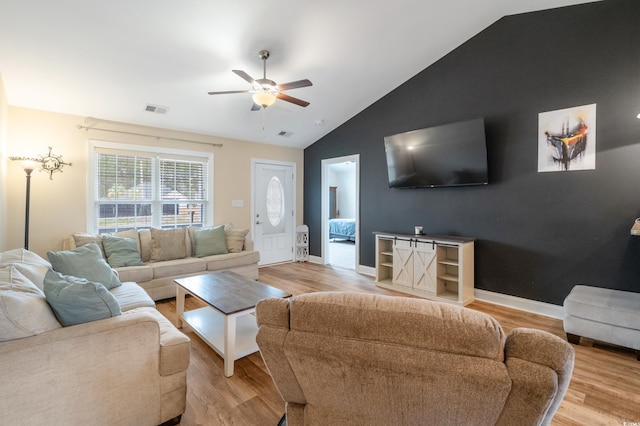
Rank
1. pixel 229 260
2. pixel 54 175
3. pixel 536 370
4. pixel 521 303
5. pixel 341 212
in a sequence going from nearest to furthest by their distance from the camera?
pixel 536 370, pixel 521 303, pixel 54 175, pixel 229 260, pixel 341 212

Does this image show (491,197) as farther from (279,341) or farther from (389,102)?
(279,341)

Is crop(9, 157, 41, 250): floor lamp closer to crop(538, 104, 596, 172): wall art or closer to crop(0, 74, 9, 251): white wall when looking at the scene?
crop(0, 74, 9, 251): white wall

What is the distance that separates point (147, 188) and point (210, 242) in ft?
4.36

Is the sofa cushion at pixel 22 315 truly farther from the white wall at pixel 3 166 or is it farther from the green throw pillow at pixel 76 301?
the white wall at pixel 3 166

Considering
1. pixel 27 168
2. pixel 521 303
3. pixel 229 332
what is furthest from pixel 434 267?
pixel 27 168

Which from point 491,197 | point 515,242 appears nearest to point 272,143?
point 491,197

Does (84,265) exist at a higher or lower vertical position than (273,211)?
lower

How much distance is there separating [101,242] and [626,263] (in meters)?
5.98

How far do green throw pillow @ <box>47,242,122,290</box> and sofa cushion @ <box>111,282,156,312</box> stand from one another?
121 millimetres

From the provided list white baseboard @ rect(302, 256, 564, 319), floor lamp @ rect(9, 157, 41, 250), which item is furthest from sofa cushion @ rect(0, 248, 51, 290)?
white baseboard @ rect(302, 256, 564, 319)

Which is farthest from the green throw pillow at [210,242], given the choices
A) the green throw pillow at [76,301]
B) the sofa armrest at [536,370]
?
the sofa armrest at [536,370]

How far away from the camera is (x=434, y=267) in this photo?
3844 millimetres

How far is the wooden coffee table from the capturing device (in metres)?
2.23

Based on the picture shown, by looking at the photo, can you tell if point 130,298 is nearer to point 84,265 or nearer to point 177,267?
point 84,265
